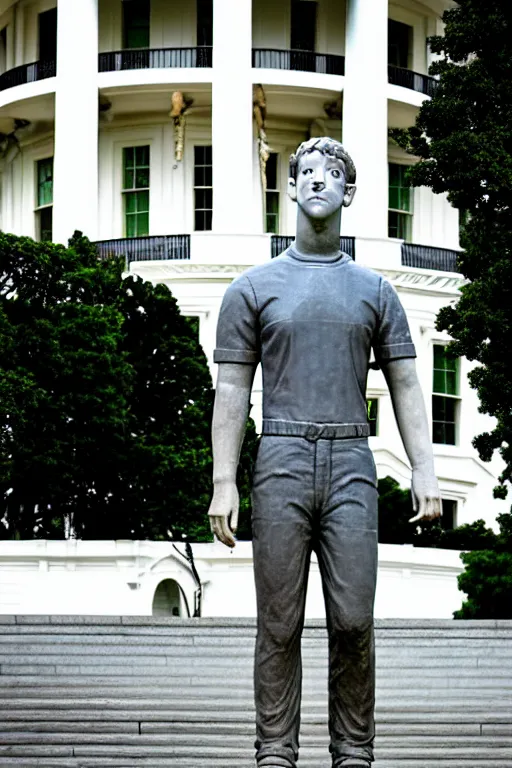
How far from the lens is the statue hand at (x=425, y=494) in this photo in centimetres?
1142

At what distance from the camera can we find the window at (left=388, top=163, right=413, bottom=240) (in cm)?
5994

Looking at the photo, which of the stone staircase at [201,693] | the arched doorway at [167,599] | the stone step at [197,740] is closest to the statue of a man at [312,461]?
the stone staircase at [201,693]

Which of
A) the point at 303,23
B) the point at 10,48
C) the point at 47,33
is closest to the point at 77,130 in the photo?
the point at 47,33

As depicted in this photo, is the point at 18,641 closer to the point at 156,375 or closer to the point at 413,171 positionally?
the point at 413,171

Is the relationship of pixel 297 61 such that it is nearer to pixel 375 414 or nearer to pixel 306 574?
pixel 375 414

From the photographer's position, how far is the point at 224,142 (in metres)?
56.1

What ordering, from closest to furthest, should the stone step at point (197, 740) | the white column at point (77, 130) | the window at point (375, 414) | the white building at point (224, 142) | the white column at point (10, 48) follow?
the stone step at point (197, 740) < the window at point (375, 414) < the white building at point (224, 142) < the white column at point (77, 130) < the white column at point (10, 48)

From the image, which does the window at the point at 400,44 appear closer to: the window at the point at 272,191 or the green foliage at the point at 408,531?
the window at the point at 272,191

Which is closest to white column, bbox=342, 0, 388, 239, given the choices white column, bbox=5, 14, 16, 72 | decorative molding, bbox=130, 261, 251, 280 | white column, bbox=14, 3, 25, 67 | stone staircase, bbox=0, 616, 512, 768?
decorative molding, bbox=130, 261, 251, 280

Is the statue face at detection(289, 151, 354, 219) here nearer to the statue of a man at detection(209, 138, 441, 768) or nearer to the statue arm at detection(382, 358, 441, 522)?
the statue of a man at detection(209, 138, 441, 768)

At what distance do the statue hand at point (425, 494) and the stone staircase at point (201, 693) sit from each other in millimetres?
4649

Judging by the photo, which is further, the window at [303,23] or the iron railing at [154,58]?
the window at [303,23]

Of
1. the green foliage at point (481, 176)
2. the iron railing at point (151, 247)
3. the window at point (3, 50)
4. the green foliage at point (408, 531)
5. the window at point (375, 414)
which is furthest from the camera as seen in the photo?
the window at point (3, 50)

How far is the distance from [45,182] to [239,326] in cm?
4972
